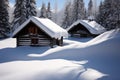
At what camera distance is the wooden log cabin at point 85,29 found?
158 ft

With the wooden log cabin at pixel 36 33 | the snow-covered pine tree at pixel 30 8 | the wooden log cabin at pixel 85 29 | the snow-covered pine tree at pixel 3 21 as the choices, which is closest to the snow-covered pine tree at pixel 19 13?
the snow-covered pine tree at pixel 30 8

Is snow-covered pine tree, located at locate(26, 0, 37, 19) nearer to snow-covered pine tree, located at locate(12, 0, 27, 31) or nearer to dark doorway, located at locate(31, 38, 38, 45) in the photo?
snow-covered pine tree, located at locate(12, 0, 27, 31)

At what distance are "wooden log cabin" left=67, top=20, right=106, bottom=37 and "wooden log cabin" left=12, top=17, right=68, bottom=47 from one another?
1528cm

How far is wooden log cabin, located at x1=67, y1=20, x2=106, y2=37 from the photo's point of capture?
158 feet

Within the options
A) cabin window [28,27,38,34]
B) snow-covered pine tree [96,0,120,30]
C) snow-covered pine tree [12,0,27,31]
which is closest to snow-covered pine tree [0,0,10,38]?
snow-covered pine tree [12,0,27,31]

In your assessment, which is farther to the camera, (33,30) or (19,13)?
(19,13)

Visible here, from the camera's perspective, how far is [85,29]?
51.0 meters

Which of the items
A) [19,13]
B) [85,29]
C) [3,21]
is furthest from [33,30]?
[19,13]

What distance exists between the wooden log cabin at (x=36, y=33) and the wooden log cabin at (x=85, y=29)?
1528 centimetres

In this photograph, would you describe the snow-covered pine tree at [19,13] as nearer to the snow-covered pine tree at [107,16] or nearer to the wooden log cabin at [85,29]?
the wooden log cabin at [85,29]

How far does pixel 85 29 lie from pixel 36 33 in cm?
2022

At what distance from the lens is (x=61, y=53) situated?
80.1ft

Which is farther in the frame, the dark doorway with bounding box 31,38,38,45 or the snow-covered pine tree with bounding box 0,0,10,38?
the snow-covered pine tree with bounding box 0,0,10,38

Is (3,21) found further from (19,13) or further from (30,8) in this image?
(30,8)
